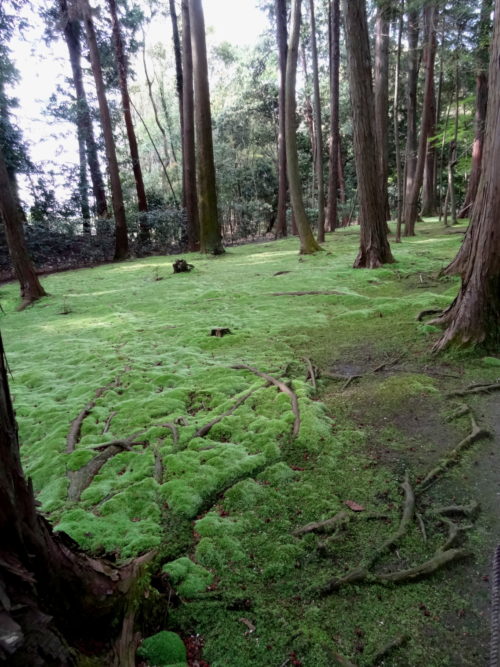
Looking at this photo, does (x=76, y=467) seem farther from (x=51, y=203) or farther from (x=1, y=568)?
(x=51, y=203)

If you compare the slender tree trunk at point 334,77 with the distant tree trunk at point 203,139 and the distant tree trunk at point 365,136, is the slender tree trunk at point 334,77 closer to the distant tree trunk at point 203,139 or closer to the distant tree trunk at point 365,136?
the distant tree trunk at point 203,139

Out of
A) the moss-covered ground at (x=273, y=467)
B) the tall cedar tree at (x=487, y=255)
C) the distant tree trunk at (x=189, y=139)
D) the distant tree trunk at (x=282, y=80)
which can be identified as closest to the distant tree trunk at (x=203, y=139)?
the distant tree trunk at (x=189, y=139)

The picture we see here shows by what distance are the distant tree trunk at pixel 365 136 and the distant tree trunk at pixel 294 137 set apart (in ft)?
7.37

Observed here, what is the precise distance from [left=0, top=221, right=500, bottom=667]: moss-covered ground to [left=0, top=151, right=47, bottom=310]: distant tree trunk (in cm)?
236

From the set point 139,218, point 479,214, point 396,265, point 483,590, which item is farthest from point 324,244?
point 483,590

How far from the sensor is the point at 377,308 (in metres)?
5.32

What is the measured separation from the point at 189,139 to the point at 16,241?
7.92m

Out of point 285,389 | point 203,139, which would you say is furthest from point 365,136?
point 285,389

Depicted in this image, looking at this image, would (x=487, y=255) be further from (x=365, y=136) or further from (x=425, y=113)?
(x=425, y=113)

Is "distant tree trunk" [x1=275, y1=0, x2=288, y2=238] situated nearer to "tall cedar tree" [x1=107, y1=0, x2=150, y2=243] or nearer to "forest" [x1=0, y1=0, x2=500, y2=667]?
"forest" [x1=0, y1=0, x2=500, y2=667]

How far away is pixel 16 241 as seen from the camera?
23.1 feet

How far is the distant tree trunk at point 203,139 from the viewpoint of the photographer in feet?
34.0

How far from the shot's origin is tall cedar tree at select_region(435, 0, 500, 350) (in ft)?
11.1

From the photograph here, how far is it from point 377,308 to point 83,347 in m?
3.59
